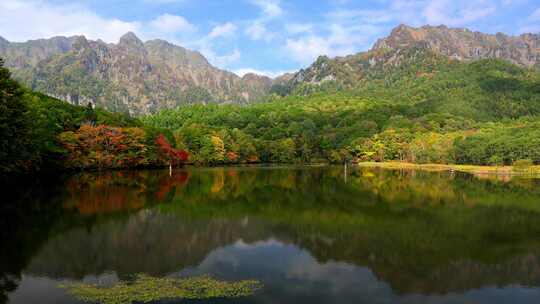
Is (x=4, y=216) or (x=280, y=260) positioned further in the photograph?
(x=4, y=216)

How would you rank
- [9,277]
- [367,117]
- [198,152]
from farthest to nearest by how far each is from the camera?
[367,117] < [198,152] < [9,277]

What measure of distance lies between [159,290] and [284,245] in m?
8.65

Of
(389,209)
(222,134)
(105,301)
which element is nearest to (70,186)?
(389,209)

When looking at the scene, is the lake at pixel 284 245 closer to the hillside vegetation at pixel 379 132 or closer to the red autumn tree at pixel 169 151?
the red autumn tree at pixel 169 151

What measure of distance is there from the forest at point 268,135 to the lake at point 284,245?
59.9ft

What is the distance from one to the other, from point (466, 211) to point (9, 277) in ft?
94.7

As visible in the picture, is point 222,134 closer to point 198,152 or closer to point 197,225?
point 198,152

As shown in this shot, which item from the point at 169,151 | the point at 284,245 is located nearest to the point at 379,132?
the point at 169,151

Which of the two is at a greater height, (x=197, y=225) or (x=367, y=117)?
(x=367, y=117)

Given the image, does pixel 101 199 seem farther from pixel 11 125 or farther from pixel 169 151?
pixel 169 151

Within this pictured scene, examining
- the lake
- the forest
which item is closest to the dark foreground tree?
the forest

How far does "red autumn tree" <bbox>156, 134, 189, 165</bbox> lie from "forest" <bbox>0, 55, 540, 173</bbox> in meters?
0.20

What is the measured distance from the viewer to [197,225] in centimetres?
2592

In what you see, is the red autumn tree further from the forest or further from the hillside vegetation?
the hillside vegetation
